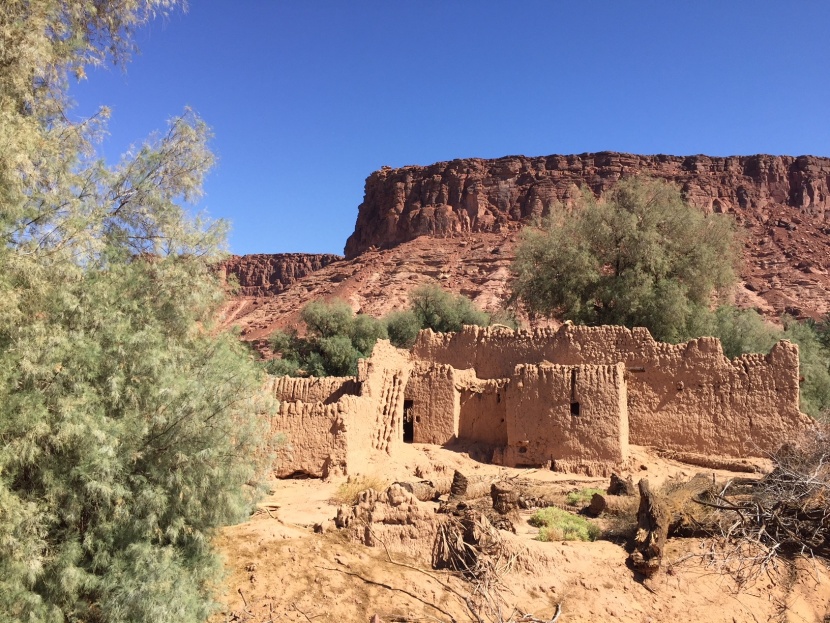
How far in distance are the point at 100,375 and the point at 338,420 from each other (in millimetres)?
5298

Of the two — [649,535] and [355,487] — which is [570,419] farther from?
[355,487]

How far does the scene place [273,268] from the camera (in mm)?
97938

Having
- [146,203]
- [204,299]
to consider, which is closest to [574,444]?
[204,299]

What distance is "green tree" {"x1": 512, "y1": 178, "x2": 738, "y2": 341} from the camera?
20547mm

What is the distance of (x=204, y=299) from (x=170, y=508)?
2.26 meters

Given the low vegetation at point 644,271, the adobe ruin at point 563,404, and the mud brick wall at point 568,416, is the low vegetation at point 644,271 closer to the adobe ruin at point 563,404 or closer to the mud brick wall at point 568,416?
the adobe ruin at point 563,404

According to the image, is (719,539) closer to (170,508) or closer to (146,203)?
(170,508)

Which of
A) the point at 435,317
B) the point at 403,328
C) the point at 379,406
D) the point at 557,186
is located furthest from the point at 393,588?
the point at 557,186

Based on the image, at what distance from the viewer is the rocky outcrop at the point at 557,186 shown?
70312 mm

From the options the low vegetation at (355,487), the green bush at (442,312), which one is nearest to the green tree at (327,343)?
the green bush at (442,312)

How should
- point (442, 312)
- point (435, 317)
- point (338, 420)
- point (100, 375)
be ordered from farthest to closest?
point (442, 312) → point (435, 317) → point (338, 420) → point (100, 375)

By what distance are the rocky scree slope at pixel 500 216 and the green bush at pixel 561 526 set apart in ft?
147

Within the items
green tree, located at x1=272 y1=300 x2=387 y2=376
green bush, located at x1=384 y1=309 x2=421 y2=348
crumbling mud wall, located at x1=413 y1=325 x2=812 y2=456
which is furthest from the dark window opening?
green bush, located at x1=384 y1=309 x2=421 y2=348

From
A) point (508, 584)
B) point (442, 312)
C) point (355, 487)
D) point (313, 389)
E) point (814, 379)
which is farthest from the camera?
point (442, 312)
